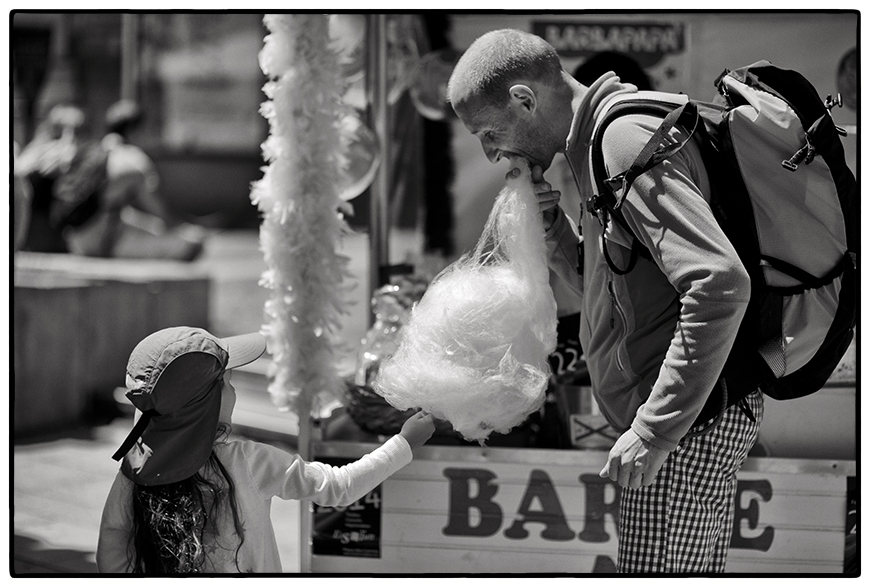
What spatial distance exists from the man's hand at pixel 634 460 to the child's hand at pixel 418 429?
53cm

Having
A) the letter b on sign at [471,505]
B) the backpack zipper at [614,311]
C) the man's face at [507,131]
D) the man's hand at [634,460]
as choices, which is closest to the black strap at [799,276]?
the backpack zipper at [614,311]

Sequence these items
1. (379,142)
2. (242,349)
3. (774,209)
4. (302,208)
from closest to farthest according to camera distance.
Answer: (774,209) < (242,349) < (302,208) < (379,142)

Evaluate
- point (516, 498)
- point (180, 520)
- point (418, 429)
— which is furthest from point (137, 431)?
point (516, 498)

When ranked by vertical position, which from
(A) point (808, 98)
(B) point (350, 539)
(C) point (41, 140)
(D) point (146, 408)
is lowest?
(B) point (350, 539)

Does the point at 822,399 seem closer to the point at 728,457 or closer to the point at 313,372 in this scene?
the point at 728,457

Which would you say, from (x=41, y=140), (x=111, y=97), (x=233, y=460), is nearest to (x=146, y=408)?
(x=233, y=460)

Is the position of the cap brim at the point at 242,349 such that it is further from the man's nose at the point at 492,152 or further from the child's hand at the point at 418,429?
the man's nose at the point at 492,152

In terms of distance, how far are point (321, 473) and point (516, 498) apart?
856 mm

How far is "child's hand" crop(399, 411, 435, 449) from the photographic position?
1996 millimetres

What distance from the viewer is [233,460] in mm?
1897

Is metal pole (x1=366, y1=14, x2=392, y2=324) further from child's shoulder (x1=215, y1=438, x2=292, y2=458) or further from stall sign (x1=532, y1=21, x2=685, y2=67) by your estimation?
child's shoulder (x1=215, y1=438, x2=292, y2=458)

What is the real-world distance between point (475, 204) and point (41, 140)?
6557 mm

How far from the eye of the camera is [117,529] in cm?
186

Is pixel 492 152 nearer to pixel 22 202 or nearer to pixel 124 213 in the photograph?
pixel 22 202
